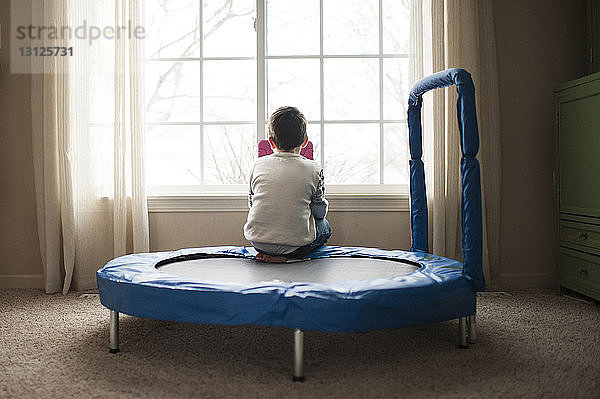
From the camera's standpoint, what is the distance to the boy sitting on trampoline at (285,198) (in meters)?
2.54

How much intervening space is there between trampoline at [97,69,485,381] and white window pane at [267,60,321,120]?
108 cm

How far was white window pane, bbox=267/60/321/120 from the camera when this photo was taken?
11.9 ft

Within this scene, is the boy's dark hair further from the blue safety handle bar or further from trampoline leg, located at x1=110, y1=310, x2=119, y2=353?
trampoline leg, located at x1=110, y1=310, x2=119, y2=353

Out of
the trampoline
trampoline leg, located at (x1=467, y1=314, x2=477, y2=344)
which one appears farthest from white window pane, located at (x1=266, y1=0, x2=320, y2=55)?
trampoline leg, located at (x1=467, y1=314, x2=477, y2=344)

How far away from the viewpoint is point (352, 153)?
3.68m

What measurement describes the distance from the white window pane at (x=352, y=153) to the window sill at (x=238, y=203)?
0.31m

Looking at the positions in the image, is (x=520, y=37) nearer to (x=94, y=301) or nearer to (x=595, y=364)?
(x=595, y=364)

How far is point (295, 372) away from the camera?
1.86 m

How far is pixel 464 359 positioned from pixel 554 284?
165 cm

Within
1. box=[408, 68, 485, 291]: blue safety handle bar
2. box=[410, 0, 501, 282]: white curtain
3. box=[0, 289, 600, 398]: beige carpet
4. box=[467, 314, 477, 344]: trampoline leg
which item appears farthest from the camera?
box=[410, 0, 501, 282]: white curtain

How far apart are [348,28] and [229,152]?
104cm

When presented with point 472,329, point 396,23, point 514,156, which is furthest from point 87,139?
point 514,156

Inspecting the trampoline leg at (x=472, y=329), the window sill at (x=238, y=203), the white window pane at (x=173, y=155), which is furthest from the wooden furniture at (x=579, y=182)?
the white window pane at (x=173, y=155)

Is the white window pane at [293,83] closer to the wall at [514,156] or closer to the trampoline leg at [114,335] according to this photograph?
the wall at [514,156]
